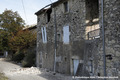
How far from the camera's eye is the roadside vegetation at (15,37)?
1946cm

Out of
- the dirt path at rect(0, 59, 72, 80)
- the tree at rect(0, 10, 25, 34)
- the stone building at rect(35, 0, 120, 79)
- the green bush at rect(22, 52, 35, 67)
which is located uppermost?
the tree at rect(0, 10, 25, 34)

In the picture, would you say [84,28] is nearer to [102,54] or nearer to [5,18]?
[102,54]

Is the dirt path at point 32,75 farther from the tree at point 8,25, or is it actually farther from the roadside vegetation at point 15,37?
the tree at point 8,25

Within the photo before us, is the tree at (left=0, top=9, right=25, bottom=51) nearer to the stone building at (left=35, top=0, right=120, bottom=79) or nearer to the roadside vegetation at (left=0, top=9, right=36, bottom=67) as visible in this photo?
the roadside vegetation at (left=0, top=9, right=36, bottom=67)

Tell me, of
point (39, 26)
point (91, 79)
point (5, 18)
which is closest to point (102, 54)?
point (91, 79)

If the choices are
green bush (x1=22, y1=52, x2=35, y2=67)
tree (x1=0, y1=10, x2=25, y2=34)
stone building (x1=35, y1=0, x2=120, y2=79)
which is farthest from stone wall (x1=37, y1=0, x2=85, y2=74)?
tree (x1=0, y1=10, x2=25, y2=34)

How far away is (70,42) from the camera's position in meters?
10.7

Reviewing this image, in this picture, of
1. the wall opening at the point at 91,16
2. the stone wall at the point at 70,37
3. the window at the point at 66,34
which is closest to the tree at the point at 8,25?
the stone wall at the point at 70,37

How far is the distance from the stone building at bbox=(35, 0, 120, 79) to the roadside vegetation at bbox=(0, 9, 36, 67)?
404cm

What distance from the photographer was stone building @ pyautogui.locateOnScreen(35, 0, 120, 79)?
6318 millimetres

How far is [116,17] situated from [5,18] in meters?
22.3

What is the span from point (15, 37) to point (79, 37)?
13092 millimetres

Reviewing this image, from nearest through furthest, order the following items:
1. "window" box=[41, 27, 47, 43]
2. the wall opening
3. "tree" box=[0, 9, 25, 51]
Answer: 1. the wall opening
2. "window" box=[41, 27, 47, 43]
3. "tree" box=[0, 9, 25, 51]

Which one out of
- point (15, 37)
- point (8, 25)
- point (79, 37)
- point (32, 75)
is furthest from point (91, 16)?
point (8, 25)
